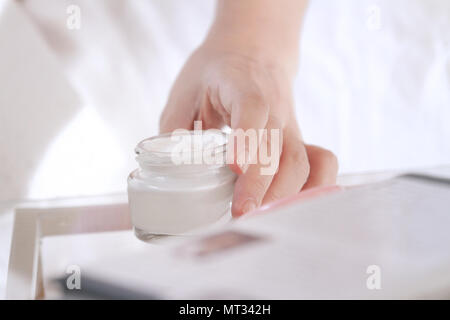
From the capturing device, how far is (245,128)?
1.51 feet

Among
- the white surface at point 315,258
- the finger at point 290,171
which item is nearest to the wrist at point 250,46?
the finger at point 290,171

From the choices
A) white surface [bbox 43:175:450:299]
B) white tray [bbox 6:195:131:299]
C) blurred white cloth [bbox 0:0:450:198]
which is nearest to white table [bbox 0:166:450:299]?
white tray [bbox 6:195:131:299]

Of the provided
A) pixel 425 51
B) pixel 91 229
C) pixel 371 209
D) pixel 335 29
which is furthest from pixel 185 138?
pixel 425 51

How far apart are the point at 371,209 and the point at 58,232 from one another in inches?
11.3

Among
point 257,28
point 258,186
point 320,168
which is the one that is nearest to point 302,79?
point 257,28

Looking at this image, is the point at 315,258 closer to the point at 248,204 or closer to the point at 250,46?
the point at 248,204

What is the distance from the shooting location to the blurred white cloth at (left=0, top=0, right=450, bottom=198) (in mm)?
792

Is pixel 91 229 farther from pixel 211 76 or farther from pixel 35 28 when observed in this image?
pixel 35 28

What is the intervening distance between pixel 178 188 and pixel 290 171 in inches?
4.4

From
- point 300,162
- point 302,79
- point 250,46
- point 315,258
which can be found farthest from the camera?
point 302,79

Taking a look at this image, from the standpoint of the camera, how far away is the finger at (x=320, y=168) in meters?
0.49

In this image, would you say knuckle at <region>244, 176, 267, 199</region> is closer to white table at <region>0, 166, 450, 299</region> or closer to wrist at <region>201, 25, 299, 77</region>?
white table at <region>0, 166, 450, 299</region>

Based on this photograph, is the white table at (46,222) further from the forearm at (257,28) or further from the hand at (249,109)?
the forearm at (257,28)

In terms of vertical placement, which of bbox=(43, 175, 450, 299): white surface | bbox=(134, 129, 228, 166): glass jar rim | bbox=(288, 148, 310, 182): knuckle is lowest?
bbox=(43, 175, 450, 299): white surface
